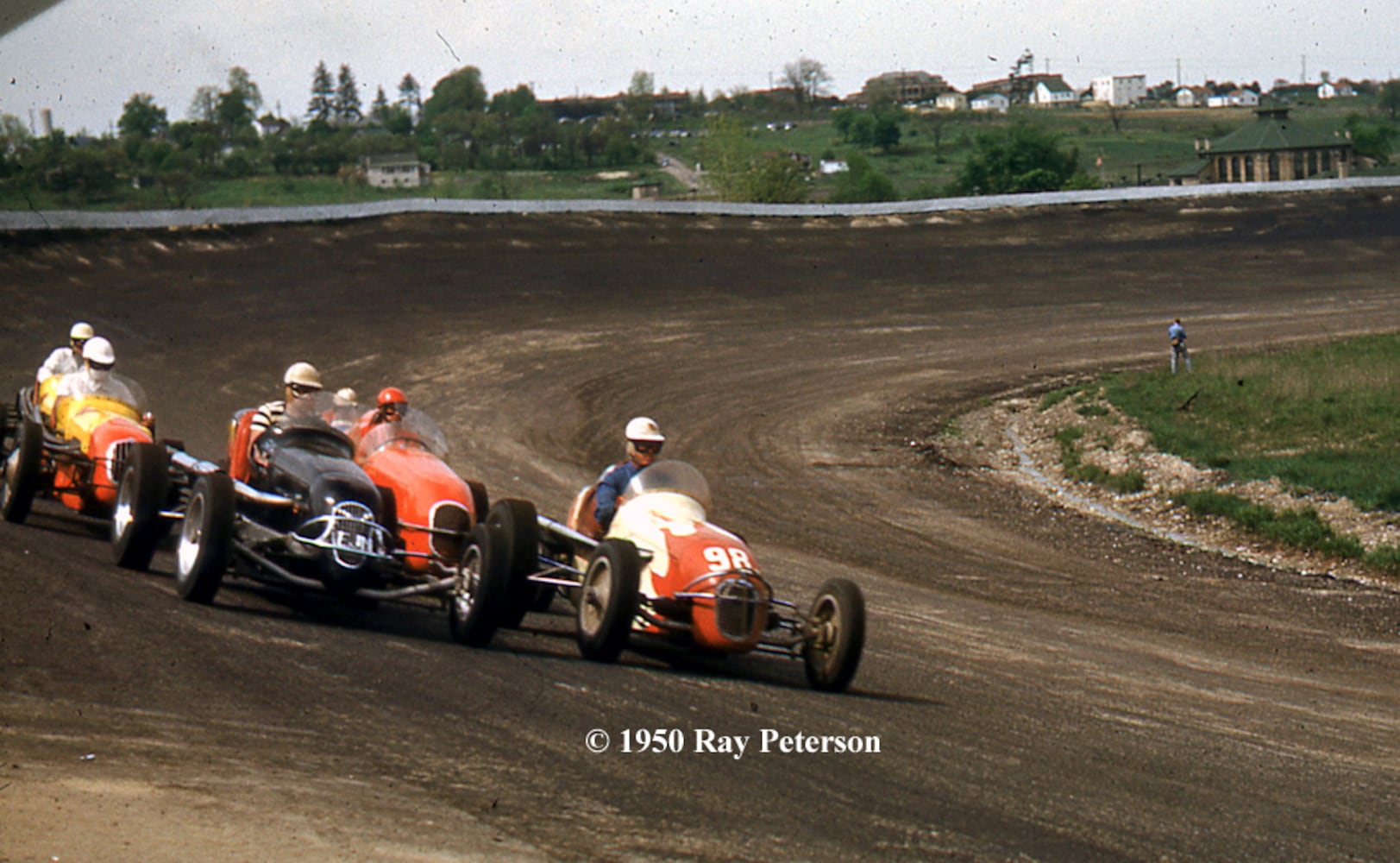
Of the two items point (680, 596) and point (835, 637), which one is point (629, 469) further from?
point (835, 637)

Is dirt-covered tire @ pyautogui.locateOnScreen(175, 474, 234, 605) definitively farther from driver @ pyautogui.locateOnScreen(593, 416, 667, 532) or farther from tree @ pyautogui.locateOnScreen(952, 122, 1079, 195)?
tree @ pyautogui.locateOnScreen(952, 122, 1079, 195)

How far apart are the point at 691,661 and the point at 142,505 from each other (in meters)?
4.18

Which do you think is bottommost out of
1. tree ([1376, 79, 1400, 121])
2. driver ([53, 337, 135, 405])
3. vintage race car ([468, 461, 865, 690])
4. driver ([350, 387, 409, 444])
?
vintage race car ([468, 461, 865, 690])

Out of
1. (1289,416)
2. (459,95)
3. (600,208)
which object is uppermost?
(459,95)

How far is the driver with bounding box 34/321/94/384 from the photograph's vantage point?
13683 mm

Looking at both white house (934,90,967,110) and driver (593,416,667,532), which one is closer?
driver (593,416,667,532)

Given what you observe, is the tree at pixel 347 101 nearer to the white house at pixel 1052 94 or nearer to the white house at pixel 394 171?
the white house at pixel 394 171

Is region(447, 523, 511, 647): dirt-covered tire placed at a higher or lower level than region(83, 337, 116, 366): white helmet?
lower

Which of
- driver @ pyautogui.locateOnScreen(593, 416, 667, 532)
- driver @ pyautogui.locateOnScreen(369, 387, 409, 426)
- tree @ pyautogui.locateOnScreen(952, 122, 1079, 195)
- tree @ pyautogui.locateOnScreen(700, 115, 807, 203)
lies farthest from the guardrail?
tree @ pyautogui.locateOnScreen(952, 122, 1079, 195)

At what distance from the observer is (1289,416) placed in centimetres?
2030

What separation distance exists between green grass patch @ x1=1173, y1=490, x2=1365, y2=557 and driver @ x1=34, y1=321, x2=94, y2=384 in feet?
42.0

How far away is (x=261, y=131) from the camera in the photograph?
7281 cm

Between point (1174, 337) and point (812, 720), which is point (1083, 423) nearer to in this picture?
point (1174, 337)

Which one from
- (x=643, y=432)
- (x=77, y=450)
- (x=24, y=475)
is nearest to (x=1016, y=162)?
(x=77, y=450)
